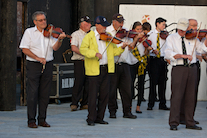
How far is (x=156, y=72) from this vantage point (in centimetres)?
729

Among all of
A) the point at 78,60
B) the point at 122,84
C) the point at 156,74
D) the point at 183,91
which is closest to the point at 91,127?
the point at 122,84

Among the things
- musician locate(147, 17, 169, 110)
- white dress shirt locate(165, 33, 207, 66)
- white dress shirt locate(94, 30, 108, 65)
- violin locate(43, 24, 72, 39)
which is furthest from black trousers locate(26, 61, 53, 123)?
musician locate(147, 17, 169, 110)

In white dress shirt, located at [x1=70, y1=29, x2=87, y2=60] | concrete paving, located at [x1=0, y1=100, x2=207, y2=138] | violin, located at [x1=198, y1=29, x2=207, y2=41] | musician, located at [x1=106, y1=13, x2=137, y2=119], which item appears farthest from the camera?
white dress shirt, located at [x1=70, y1=29, x2=87, y2=60]

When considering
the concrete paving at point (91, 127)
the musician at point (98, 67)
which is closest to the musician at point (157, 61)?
the concrete paving at point (91, 127)

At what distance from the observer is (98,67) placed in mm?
5594

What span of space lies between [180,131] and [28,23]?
384 cm

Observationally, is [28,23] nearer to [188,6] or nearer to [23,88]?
[23,88]

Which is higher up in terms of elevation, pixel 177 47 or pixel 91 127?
pixel 177 47

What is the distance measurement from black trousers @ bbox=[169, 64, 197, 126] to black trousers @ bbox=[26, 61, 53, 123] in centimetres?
188

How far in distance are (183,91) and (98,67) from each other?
51.8 inches

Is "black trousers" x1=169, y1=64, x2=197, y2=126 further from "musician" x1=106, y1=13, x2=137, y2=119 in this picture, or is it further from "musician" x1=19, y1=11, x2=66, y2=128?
"musician" x1=19, y1=11, x2=66, y2=128

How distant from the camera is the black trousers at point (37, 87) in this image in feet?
17.7

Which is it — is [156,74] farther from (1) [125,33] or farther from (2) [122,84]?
(1) [125,33]

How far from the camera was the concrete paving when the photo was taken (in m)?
4.95
